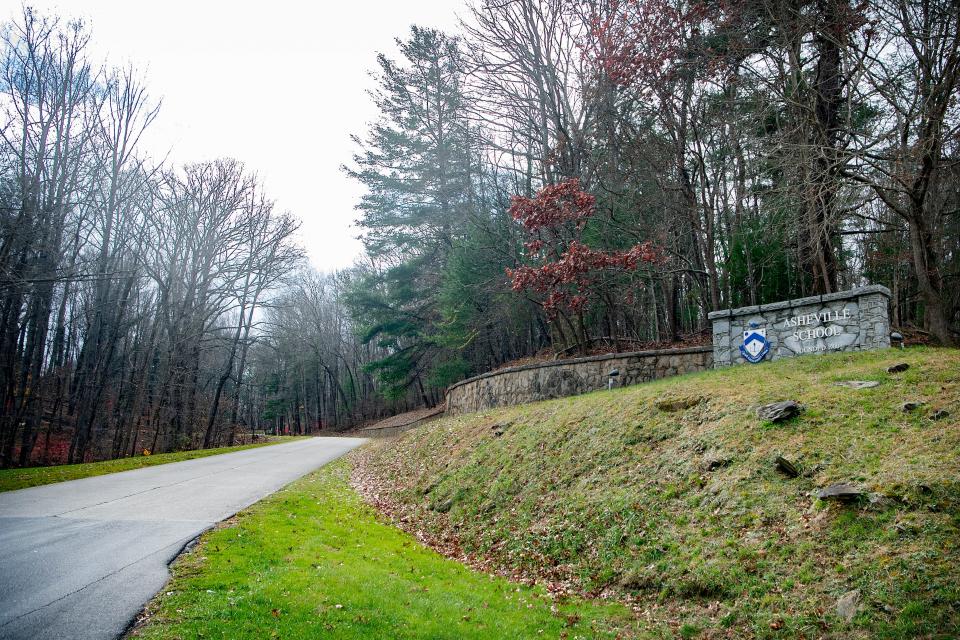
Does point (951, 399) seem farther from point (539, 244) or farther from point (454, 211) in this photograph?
point (454, 211)

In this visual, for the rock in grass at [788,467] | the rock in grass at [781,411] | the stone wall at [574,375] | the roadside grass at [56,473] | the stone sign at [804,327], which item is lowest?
the roadside grass at [56,473]

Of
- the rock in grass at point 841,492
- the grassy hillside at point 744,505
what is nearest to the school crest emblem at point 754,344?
the grassy hillside at point 744,505

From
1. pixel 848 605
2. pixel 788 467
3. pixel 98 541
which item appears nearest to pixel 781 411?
pixel 788 467

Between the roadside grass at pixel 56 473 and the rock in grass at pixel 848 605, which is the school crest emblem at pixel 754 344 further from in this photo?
the roadside grass at pixel 56 473

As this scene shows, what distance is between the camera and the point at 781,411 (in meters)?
6.74

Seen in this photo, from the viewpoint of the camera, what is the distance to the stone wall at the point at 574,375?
488 inches

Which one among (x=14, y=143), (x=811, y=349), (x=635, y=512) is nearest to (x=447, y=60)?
(x=14, y=143)

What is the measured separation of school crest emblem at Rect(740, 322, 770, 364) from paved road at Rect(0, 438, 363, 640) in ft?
32.5

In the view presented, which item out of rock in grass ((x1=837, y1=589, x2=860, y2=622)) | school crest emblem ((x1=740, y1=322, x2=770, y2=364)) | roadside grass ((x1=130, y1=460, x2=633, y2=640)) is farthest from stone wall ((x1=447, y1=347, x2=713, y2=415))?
rock in grass ((x1=837, y1=589, x2=860, y2=622))

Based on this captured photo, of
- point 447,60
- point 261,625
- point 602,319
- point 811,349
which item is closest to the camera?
point 261,625

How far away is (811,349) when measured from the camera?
33.2 ft

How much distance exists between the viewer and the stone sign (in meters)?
9.53

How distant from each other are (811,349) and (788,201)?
3.69 m

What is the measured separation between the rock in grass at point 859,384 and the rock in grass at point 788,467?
7.18ft
